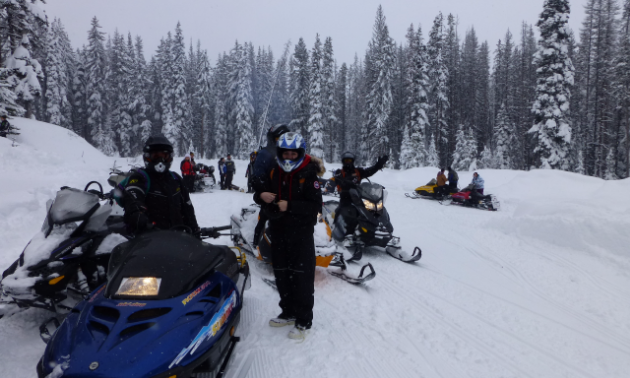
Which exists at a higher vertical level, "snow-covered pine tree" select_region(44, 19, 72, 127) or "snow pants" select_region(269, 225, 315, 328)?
"snow-covered pine tree" select_region(44, 19, 72, 127)

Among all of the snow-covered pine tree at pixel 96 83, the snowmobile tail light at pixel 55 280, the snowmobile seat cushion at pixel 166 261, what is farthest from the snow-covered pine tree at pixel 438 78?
the snow-covered pine tree at pixel 96 83

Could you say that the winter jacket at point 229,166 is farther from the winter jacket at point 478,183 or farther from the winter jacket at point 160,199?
the winter jacket at point 160,199

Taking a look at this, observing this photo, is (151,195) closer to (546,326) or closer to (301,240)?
(301,240)

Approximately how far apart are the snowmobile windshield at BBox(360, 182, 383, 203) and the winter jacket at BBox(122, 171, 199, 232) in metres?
3.54

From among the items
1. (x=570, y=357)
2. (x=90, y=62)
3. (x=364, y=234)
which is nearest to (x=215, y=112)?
(x=90, y=62)

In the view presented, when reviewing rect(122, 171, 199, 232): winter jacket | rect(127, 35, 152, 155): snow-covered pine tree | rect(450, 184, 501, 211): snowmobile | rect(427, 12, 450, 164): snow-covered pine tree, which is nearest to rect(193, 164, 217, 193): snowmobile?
rect(450, 184, 501, 211): snowmobile

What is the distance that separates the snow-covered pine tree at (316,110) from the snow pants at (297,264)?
99.0 ft

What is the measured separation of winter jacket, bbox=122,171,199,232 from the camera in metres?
3.14

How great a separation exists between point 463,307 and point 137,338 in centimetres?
376

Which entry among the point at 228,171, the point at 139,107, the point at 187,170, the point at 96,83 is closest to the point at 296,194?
the point at 187,170

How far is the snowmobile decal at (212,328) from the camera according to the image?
197cm

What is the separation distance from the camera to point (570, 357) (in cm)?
320

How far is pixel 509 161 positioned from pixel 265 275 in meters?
38.8

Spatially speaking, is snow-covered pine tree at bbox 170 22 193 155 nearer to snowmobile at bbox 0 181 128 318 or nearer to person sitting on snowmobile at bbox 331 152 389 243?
person sitting on snowmobile at bbox 331 152 389 243
